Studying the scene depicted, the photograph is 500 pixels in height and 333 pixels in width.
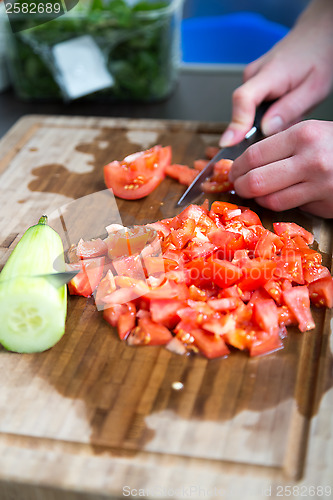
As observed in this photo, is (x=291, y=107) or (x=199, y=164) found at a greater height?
(x=291, y=107)

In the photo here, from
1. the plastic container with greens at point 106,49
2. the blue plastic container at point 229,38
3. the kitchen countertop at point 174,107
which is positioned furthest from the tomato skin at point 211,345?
the blue plastic container at point 229,38

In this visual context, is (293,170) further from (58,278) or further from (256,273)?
(58,278)

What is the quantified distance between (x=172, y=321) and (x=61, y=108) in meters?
1.67

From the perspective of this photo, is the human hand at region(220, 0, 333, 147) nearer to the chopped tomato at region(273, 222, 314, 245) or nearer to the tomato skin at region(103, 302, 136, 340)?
the chopped tomato at region(273, 222, 314, 245)

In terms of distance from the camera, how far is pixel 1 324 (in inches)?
55.7

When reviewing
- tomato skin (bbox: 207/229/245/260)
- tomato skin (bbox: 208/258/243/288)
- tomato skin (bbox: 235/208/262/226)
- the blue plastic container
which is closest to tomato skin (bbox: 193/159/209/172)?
tomato skin (bbox: 235/208/262/226)

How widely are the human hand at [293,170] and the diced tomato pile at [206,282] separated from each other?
123mm

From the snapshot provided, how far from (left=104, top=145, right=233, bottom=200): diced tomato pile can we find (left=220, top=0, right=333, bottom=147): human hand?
15cm

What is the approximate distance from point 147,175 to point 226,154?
318 mm

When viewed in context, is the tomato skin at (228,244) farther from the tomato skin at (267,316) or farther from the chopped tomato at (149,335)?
the chopped tomato at (149,335)

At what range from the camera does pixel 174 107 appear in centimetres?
279

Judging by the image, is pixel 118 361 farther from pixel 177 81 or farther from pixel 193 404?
pixel 177 81

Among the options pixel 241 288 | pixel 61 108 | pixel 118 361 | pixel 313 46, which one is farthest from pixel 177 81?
pixel 118 361

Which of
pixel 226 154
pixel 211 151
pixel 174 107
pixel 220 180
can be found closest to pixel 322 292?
pixel 220 180
